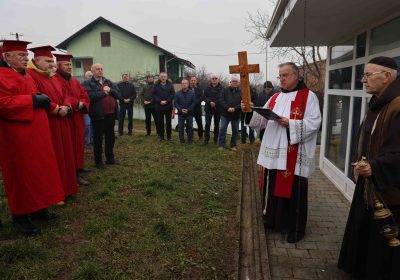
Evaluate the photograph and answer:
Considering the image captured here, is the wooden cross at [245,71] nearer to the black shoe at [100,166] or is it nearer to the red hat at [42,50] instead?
the red hat at [42,50]

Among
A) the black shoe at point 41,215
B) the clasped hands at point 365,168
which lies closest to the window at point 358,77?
the clasped hands at point 365,168

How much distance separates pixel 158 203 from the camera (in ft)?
16.3

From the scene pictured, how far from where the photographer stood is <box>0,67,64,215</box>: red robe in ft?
11.9

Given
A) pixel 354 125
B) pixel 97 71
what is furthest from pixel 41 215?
→ pixel 354 125

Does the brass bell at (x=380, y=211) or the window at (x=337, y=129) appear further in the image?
the window at (x=337, y=129)

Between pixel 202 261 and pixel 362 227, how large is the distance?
1.63 meters

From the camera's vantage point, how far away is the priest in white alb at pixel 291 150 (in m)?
4.05

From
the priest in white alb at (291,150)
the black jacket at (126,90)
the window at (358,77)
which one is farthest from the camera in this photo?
the black jacket at (126,90)

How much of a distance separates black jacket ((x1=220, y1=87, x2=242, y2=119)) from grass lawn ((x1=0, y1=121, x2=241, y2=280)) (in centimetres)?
280

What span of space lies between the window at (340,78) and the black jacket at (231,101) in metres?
2.57

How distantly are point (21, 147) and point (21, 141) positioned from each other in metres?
0.07

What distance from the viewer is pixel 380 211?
8.77 ft

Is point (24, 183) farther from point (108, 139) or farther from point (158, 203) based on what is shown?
point (108, 139)

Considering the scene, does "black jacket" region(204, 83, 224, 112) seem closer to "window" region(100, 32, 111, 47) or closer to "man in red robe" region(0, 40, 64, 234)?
"man in red robe" region(0, 40, 64, 234)
